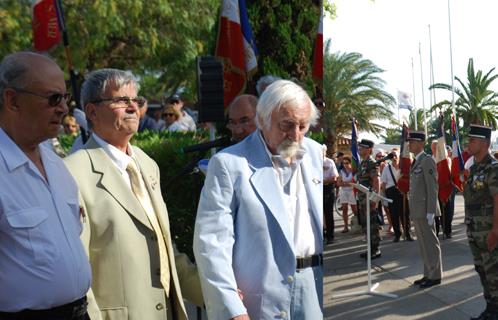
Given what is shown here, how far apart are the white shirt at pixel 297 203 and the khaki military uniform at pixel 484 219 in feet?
13.4

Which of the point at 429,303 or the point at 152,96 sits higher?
the point at 152,96

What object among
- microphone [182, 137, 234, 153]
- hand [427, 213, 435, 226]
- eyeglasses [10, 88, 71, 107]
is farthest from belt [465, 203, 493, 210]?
eyeglasses [10, 88, 71, 107]

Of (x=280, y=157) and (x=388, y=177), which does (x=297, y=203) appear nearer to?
(x=280, y=157)

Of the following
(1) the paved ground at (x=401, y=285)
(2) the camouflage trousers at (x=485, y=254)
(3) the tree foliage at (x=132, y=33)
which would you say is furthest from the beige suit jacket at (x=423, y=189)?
(3) the tree foliage at (x=132, y=33)

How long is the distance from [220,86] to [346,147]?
41.0m

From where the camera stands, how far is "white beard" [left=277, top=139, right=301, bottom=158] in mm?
3412

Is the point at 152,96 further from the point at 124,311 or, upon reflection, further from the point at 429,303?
the point at 124,311

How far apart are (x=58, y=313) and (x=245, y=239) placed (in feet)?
3.50

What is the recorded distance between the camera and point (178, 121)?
12.1m

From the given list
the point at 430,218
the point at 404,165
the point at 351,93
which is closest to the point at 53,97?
the point at 430,218

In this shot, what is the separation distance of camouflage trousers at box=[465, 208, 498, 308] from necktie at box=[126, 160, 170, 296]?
4.82 m

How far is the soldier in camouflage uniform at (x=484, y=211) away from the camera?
709 centimetres

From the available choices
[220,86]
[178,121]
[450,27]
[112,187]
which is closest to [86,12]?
[178,121]

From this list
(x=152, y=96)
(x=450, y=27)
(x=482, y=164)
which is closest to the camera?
(x=482, y=164)
